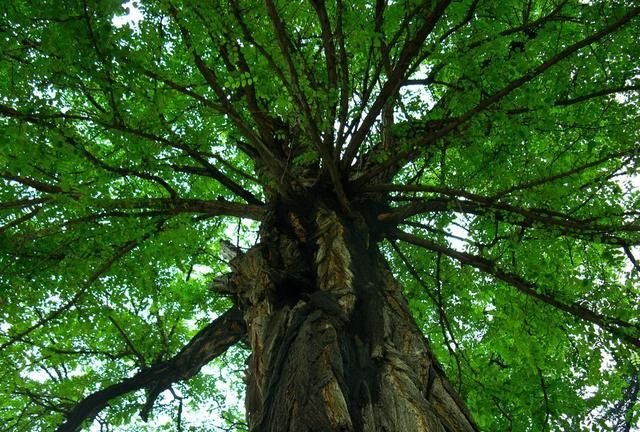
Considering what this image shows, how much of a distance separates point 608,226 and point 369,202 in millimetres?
1926

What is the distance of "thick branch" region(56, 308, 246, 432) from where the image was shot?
160 inches

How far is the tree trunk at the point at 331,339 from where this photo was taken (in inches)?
83.0

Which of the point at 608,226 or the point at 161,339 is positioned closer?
the point at 608,226

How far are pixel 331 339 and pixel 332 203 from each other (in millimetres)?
1717

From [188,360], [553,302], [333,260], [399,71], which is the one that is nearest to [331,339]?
[333,260]

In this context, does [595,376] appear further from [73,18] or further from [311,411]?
[73,18]

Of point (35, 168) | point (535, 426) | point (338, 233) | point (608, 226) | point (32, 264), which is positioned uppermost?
point (35, 168)

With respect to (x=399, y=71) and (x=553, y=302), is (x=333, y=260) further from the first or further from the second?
(x=553, y=302)

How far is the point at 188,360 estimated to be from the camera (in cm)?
414

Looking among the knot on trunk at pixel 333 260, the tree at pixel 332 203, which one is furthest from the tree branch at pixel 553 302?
the knot on trunk at pixel 333 260

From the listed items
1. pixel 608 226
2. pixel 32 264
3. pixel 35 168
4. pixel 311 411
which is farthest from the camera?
pixel 32 264

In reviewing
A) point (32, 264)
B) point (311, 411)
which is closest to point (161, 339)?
point (32, 264)

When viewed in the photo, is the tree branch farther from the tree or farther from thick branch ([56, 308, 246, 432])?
thick branch ([56, 308, 246, 432])

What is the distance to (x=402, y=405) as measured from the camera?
2205 mm
